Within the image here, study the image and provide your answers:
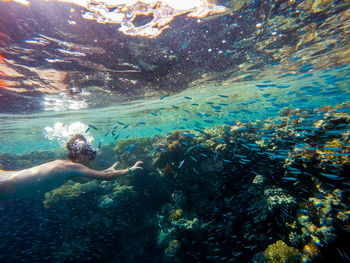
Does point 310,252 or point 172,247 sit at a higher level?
point 310,252

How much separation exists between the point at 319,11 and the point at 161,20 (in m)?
8.00

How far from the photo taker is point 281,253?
18.4 ft

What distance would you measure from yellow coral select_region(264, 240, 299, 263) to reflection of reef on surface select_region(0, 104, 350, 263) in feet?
0.09

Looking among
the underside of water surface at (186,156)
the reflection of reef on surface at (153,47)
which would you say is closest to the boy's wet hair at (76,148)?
the underside of water surface at (186,156)

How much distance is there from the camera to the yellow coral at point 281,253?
538 cm

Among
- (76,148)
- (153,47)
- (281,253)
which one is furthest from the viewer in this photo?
(153,47)

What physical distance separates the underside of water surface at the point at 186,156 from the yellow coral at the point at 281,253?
0.03m

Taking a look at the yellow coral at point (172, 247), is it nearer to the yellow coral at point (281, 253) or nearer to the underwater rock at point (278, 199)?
the yellow coral at point (281, 253)

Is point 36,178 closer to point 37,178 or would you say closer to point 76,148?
point 37,178

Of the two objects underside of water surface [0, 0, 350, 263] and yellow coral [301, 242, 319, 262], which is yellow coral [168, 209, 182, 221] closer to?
underside of water surface [0, 0, 350, 263]

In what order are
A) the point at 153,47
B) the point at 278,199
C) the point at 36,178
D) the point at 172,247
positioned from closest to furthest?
the point at 36,178
the point at 278,199
the point at 172,247
the point at 153,47

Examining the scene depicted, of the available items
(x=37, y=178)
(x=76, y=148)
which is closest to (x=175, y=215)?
(x=76, y=148)

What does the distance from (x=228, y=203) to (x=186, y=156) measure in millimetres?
2859

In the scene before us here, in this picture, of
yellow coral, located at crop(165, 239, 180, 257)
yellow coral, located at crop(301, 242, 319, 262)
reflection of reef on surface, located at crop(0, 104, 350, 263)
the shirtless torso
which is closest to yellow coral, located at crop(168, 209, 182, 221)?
reflection of reef on surface, located at crop(0, 104, 350, 263)
